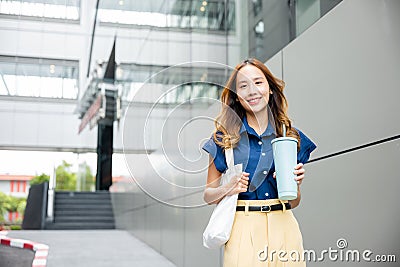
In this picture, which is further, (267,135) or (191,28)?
(191,28)

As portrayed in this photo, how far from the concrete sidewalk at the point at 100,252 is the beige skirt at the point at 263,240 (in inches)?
151

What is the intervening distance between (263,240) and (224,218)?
0.43ft

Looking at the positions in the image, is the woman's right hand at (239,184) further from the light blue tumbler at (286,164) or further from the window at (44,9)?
the window at (44,9)

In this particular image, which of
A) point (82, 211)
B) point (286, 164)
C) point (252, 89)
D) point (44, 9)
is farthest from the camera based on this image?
point (82, 211)

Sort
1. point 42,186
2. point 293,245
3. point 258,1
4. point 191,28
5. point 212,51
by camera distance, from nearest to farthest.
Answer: point 293,245 < point 258,1 < point 212,51 < point 191,28 < point 42,186

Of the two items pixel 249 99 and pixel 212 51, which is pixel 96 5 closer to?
pixel 212 51

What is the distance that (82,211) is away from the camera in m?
10.7

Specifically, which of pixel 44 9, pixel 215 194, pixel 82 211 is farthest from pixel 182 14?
pixel 82 211

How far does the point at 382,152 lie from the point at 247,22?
2224 millimetres

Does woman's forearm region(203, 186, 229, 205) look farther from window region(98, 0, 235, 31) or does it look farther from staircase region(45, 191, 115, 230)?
staircase region(45, 191, 115, 230)

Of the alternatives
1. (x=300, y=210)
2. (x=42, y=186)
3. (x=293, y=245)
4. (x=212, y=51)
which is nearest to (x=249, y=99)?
(x=293, y=245)

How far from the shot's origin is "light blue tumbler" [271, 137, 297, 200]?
149 cm

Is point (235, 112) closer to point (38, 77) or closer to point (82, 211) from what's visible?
point (82, 211)

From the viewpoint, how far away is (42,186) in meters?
10.4
